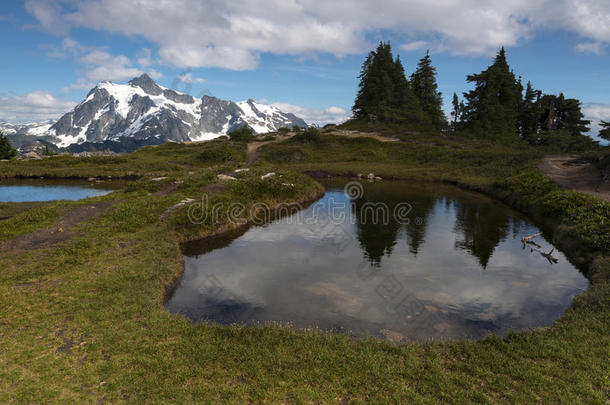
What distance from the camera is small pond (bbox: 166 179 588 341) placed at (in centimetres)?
1515

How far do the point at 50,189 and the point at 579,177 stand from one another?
75415 millimetres

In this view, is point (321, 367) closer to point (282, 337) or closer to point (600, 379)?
point (282, 337)

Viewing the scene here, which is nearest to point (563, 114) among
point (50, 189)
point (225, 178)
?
point (225, 178)

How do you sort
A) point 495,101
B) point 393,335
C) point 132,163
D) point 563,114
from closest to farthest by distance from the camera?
point 393,335 → point 132,163 → point 563,114 → point 495,101

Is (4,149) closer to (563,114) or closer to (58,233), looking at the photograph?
(58,233)

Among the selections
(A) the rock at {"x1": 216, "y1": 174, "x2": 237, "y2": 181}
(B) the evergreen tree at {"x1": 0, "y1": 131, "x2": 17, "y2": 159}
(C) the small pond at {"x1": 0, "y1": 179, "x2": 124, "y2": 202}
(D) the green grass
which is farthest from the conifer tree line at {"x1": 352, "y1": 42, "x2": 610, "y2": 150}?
(B) the evergreen tree at {"x1": 0, "y1": 131, "x2": 17, "y2": 159}

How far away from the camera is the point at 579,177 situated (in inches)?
1554

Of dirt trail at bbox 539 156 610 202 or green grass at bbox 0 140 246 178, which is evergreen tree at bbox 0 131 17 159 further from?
dirt trail at bbox 539 156 610 202

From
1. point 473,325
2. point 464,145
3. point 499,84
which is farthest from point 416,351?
point 499,84

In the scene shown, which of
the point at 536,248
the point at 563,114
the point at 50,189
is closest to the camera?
the point at 536,248

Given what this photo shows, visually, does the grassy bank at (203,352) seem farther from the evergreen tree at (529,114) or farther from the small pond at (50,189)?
the evergreen tree at (529,114)

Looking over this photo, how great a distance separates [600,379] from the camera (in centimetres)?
976

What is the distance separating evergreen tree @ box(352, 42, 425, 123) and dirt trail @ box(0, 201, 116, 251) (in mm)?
87434

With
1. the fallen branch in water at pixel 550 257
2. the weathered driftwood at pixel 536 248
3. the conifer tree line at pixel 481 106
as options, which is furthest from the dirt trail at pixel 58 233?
the conifer tree line at pixel 481 106
